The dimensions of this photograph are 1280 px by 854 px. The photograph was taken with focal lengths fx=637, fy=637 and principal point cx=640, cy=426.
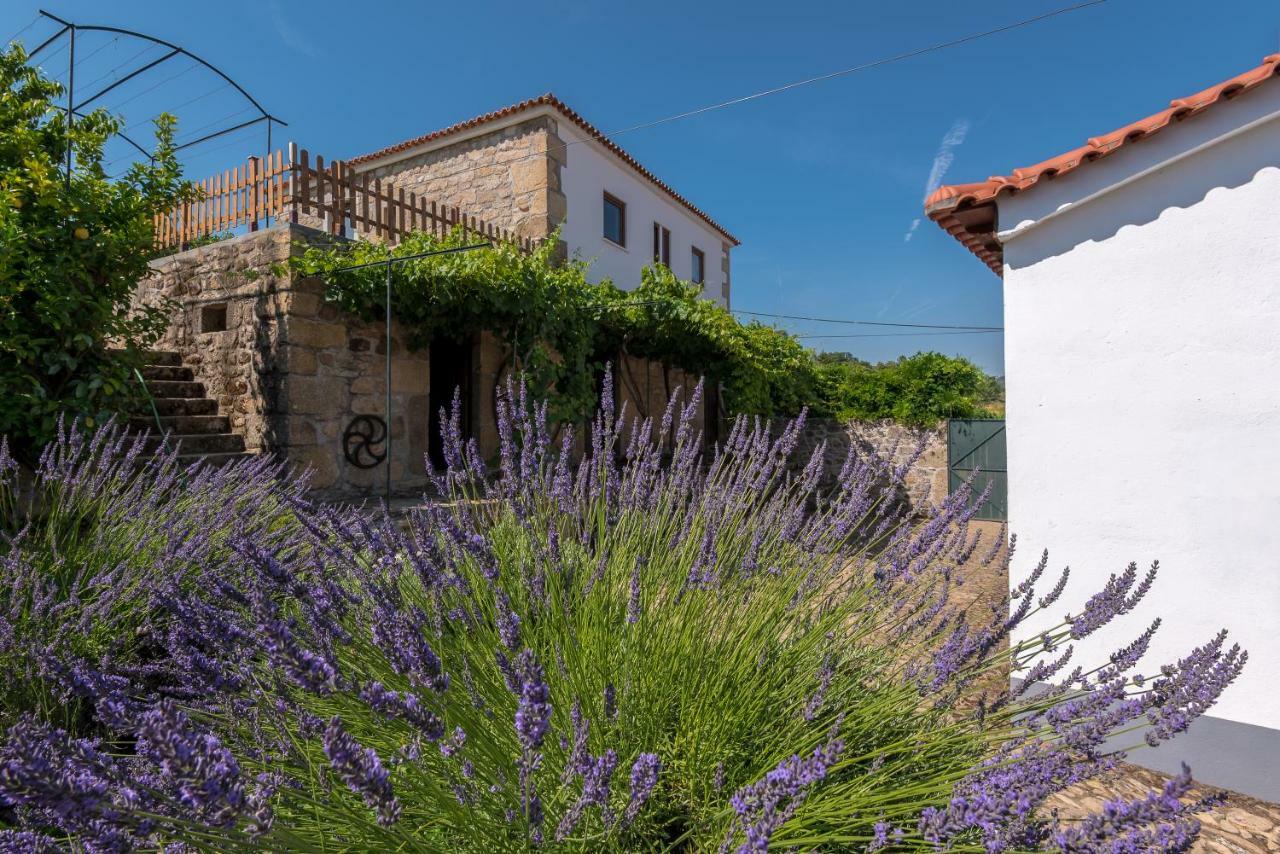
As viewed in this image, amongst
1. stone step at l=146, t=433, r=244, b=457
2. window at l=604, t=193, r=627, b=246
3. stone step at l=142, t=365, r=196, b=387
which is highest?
window at l=604, t=193, r=627, b=246

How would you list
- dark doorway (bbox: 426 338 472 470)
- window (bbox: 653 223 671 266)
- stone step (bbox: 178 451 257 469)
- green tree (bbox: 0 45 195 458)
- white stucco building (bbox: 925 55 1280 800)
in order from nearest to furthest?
white stucco building (bbox: 925 55 1280 800)
green tree (bbox: 0 45 195 458)
stone step (bbox: 178 451 257 469)
dark doorway (bbox: 426 338 472 470)
window (bbox: 653 223 671 266)

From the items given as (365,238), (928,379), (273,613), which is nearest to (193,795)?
(273,613)

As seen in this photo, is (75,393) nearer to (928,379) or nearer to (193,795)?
(193,795)

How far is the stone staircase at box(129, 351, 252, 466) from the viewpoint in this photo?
4.70 meters

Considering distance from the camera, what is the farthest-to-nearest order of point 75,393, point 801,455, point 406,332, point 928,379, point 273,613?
point 801,455, point 928,379, point 406,332, point 75,393, point 273,613

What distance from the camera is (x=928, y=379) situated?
35.0ft

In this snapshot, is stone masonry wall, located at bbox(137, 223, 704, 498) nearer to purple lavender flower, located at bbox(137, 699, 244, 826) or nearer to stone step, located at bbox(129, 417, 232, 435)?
stone step, located at bbox(129, 417, 232, 435)

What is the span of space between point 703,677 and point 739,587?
0.38 m

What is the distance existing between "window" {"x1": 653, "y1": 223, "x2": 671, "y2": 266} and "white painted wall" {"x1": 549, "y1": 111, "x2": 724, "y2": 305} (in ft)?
0.46

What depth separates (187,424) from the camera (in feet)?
16.4

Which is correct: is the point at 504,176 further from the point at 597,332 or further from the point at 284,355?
the point at 284,355

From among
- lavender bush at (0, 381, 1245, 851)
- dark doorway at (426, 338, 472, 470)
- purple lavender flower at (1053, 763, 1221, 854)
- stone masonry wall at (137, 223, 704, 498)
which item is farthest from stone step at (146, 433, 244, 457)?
purple lavender flower at (1053, 763, 1221, 854)

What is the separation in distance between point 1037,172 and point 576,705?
11.1 feet

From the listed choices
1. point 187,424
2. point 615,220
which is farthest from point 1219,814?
point 615,220
